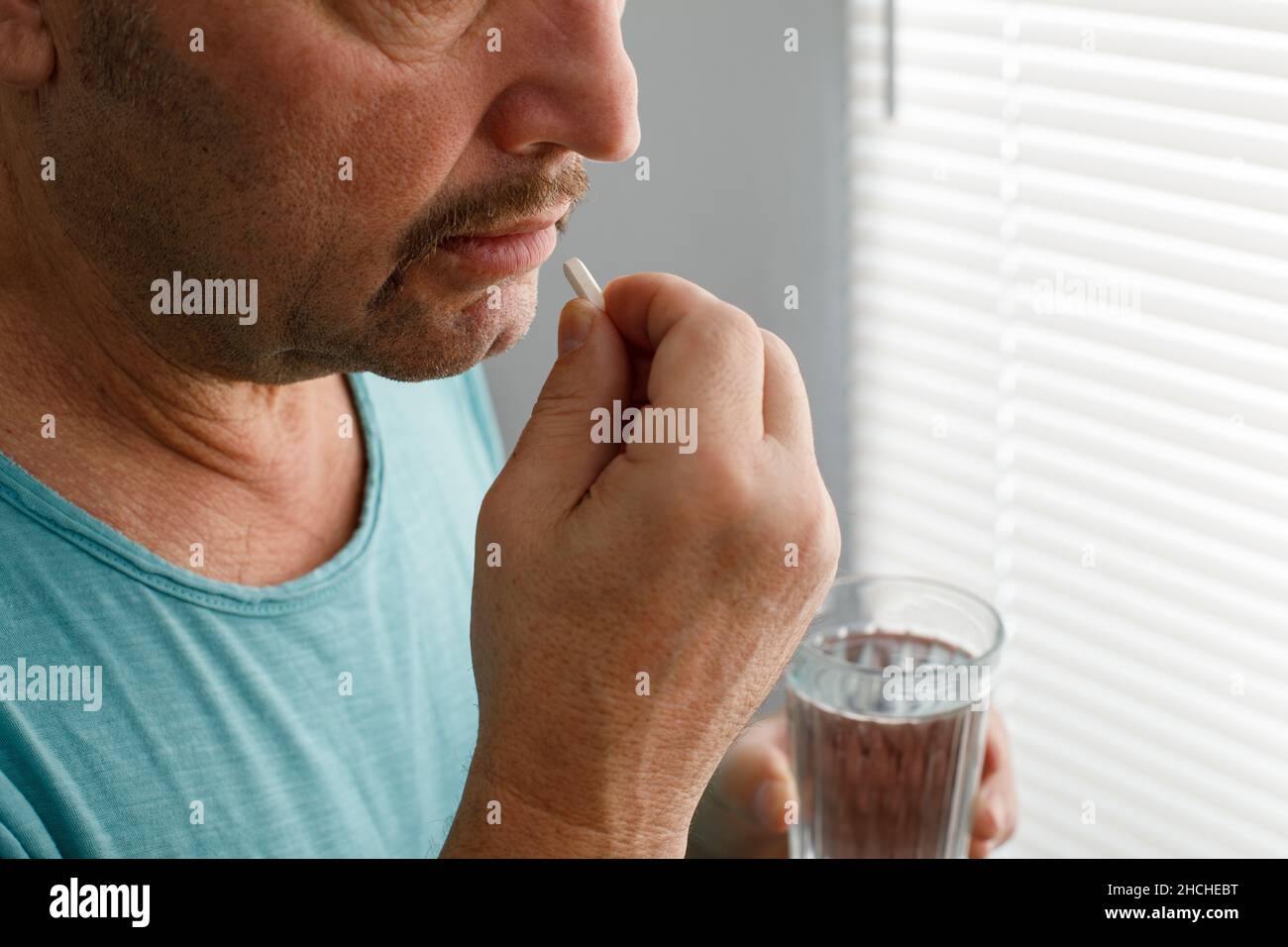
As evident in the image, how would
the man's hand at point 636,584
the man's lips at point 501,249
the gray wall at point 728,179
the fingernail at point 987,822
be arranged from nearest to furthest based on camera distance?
Result: the man's hand at point 636,584 → the man's lips at point 501,249 → the fingernail at point 987,822 → the gray wall at point 728,179

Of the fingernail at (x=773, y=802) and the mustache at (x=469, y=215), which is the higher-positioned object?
the mustache at (x=469, y=215)

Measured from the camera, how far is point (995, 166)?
1506mm

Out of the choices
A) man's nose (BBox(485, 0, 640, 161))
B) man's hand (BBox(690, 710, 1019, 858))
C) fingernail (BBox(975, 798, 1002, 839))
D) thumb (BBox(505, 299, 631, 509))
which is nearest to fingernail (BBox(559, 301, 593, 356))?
thumb (BBox(505, 299, 631, 509))

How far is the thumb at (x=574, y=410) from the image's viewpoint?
2.55 ft

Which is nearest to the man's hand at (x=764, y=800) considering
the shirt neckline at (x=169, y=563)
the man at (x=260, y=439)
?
the man at (x=260, y=439)

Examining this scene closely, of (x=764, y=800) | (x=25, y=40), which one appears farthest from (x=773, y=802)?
(x=25, y=40)

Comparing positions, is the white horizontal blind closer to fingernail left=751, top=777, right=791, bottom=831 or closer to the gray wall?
the gray wall

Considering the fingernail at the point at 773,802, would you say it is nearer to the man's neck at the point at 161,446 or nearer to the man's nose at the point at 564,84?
the man's neck at the point at 161,446

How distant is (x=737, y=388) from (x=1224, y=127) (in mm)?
776

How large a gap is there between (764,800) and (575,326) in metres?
0.46

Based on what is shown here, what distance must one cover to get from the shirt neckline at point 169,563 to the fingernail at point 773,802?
0.38 metres

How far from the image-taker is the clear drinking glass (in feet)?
3.01
